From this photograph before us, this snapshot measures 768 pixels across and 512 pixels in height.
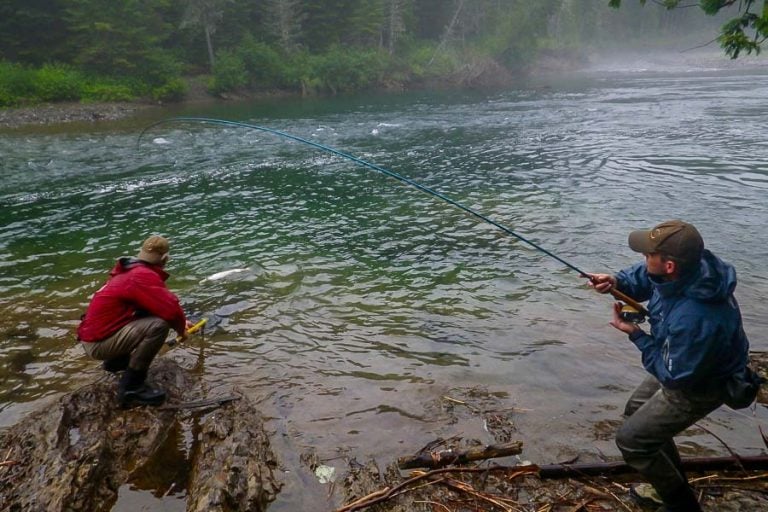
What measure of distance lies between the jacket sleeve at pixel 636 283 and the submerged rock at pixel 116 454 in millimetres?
3544

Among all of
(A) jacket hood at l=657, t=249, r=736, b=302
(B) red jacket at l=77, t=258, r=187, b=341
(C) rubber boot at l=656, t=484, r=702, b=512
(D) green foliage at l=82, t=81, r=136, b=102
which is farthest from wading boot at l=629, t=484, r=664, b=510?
(D) green foliage at l=82, t=81, r=136, b=102

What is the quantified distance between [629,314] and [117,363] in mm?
5173

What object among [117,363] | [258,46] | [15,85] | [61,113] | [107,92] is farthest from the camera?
[258,46]

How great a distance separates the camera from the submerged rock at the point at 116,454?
14.0ft

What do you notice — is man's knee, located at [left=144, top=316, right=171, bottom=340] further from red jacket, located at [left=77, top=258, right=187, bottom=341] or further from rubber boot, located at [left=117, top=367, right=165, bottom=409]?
rubber boot, located at [left=117, top=367, right=165, bottom=409]

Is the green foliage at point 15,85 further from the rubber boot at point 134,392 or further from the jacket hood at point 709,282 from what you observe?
the jacket hood at point 709,282

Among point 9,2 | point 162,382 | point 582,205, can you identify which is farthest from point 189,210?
point 9,2

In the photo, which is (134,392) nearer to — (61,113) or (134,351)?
(134,351)

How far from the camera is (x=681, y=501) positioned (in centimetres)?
394

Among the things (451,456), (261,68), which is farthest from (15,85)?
(451,456)

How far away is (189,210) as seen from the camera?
14391 millimetres

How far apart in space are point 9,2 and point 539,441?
46440 millimetres

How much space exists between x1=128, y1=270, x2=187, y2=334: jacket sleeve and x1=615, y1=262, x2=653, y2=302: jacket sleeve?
4.49m

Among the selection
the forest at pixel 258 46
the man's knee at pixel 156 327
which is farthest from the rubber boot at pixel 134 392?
the forest at pixel 258 46
